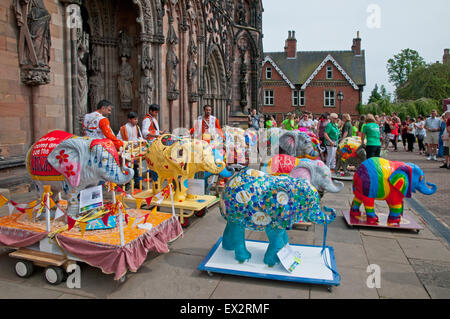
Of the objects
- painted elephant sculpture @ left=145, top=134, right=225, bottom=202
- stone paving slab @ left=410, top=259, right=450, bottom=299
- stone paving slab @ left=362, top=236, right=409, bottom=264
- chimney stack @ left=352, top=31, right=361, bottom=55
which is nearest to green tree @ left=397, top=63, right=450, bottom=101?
chimney stack @ left=352, top=31, right=361, bottom=55

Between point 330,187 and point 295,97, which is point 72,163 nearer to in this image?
point 330,187

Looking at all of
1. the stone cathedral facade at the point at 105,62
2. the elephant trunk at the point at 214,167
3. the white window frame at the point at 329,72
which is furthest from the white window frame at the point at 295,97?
the elephant trunk at the point at 214,167

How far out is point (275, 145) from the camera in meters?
9.57

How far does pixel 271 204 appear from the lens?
3.87 metres

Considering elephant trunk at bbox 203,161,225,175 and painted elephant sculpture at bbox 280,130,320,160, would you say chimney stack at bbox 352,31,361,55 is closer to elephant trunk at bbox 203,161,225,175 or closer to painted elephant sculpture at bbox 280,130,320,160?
painted elephant sculpture at bbox 280,130,320,160

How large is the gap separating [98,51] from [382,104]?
36924mm

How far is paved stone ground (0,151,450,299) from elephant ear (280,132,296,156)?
2792 millimetres

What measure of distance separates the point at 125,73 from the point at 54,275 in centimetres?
934

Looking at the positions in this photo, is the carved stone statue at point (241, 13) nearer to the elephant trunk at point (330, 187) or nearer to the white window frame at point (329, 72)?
the white window frame at point (329, 72)

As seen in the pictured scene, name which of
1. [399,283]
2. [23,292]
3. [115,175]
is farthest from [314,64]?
[23,292]

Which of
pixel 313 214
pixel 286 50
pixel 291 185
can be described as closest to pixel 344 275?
pixel 313 214

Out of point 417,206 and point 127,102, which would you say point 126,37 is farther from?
→ point 417,206

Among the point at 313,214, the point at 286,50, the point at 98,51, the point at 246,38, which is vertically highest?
the point at 286,50

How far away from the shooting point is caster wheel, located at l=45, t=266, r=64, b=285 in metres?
3.98
